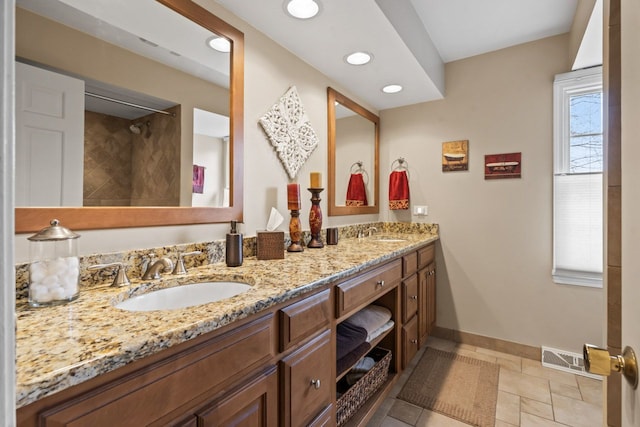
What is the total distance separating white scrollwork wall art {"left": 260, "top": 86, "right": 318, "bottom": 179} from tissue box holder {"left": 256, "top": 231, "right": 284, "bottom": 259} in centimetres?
53

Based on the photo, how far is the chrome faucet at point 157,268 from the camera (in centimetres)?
111

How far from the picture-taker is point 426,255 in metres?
2.46

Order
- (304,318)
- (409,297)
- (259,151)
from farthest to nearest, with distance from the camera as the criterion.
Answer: (409,297) → (259,151) → (304,318)

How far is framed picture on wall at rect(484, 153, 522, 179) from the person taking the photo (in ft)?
7.90

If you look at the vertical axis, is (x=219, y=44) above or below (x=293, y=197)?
above

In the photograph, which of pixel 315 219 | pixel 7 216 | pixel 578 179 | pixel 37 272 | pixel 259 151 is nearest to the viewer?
pixel 7 216

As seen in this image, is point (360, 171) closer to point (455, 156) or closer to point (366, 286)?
point (455, 156)

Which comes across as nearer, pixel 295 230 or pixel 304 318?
pixel 304 318

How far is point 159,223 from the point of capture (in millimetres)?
1234

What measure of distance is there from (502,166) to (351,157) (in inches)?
48.2

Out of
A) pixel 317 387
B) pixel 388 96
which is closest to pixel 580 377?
pixel 317 387

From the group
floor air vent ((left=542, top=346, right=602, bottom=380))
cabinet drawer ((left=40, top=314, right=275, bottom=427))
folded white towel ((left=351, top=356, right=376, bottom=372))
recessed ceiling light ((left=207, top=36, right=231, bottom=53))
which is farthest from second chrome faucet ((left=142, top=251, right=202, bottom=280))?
floor air vent ((left=542, top=346, right=602, bottom=380))

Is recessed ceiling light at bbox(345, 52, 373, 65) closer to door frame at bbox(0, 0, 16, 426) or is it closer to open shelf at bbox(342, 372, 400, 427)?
door frame at bbox(0, 0, 16, 426)

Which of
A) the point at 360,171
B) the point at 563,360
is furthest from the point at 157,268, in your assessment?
the point at 563,360
